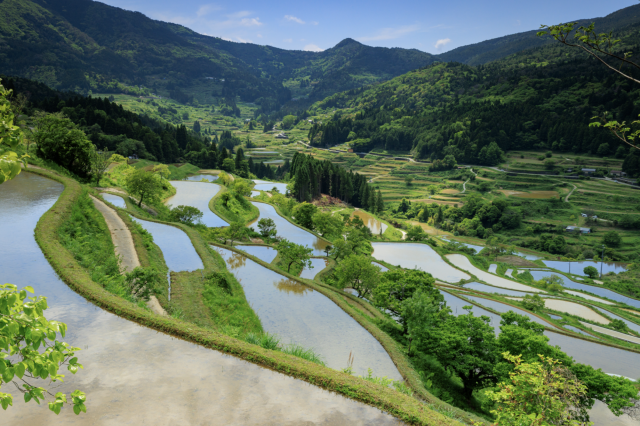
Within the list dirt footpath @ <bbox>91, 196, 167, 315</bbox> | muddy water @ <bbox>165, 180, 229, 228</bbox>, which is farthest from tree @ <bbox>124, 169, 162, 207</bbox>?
dirt footpath @ <bbox>91, 196, 167, 315</bbox>

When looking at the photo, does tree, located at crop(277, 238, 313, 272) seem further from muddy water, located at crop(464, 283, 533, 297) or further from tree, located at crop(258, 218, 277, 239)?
Result: muddy water, located at crop(464, 283, 533, 297)

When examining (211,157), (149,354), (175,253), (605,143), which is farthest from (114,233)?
(605,143)

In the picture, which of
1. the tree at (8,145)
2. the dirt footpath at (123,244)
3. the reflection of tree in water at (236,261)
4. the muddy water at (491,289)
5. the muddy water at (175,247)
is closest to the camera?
the tree at (8,145)


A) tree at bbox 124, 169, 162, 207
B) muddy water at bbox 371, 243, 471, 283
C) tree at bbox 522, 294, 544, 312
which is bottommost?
muddy water at bbox 371, 243, 471, 283

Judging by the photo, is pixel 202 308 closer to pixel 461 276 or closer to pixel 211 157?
pixel 461 276

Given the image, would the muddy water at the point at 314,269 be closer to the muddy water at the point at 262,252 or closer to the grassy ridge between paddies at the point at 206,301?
the muddy water at the point at 262,252

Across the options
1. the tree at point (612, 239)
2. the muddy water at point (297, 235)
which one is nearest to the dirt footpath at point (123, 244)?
the muddy water at point (297, 235)
